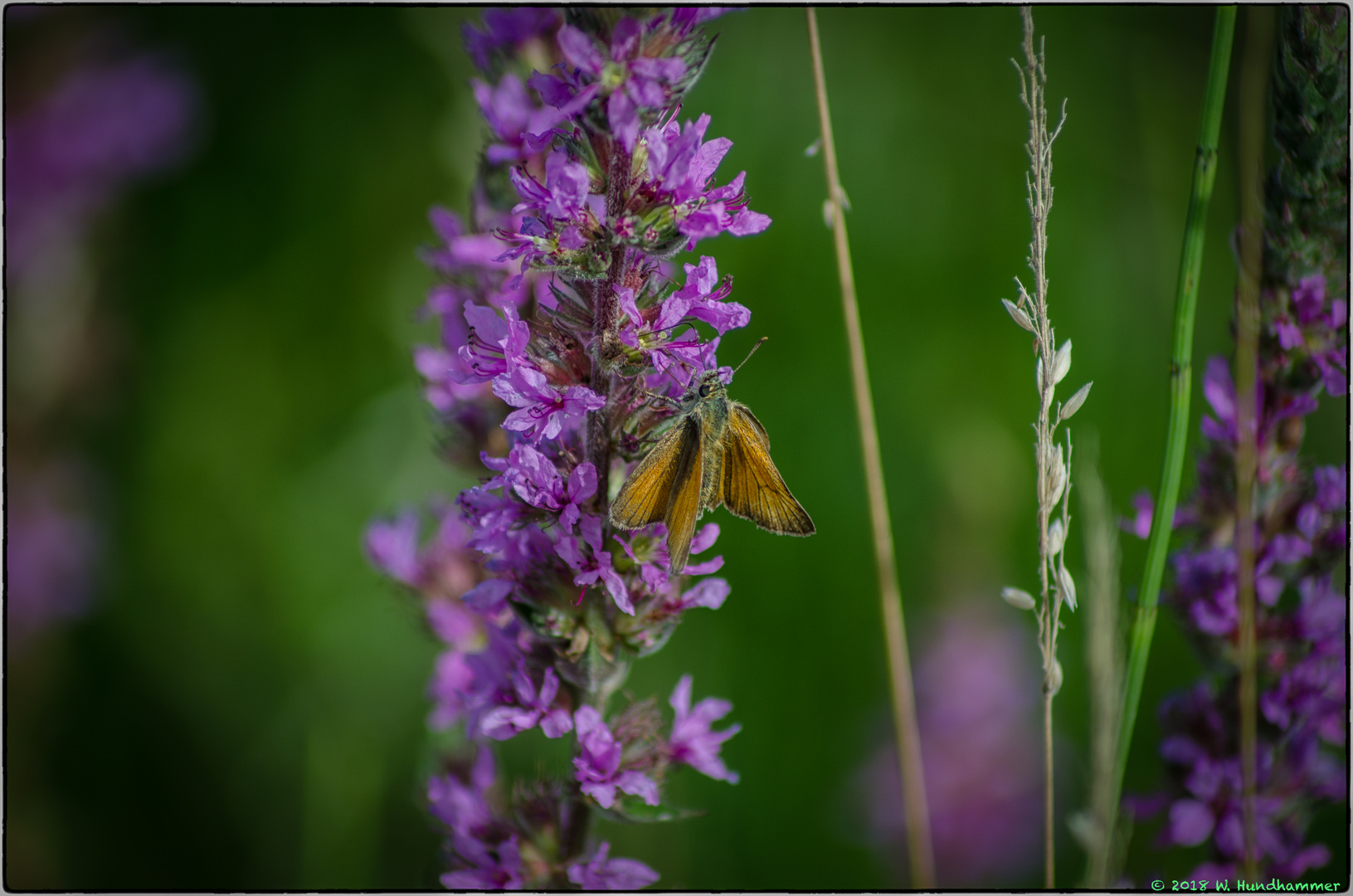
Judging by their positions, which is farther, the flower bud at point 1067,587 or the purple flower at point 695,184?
the flower bud at point 1067,587

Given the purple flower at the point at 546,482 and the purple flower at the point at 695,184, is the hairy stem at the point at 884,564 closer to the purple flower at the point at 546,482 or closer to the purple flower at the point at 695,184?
the purple flower at the point at 695,184

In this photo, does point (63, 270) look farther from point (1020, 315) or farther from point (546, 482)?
point (1020, 315)

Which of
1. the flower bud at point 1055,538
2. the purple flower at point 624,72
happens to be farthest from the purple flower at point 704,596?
the purple flower at point 624,72

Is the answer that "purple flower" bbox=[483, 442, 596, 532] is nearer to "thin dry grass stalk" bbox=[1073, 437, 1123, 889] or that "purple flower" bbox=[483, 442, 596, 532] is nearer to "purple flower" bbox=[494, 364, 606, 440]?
"purple flower" bbox=[494, 364, 606, 440]

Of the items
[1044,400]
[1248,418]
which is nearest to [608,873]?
[1044,400]

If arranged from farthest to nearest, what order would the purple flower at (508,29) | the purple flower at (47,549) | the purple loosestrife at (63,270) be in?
the purple flower at (47,549), the purple loosestrife at (63,270), the purple flower at (508,29)

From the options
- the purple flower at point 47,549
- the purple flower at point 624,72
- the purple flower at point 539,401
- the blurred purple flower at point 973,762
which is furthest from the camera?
the blurred purple flower at point 973,762
